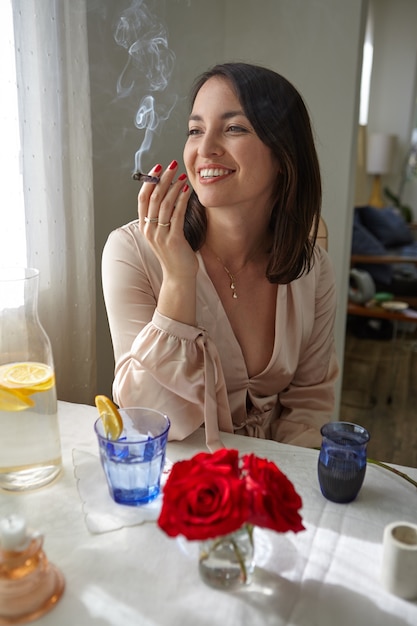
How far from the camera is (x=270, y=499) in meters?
0.65

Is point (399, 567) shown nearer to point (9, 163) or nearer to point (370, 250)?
point (9, 163)

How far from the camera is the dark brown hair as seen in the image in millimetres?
1249

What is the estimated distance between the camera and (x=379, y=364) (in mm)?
4133

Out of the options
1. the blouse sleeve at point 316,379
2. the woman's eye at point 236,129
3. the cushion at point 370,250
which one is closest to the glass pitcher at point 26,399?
the woman's eye at point 236,129

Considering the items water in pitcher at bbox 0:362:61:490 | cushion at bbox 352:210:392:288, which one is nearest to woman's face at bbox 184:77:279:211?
water in pitcher at bbox 0:362:61:490

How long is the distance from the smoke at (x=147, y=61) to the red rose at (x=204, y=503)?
113 cm

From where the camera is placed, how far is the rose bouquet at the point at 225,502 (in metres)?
0.61

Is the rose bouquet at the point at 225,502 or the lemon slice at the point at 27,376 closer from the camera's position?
the rose bouquet at the point at 225,502

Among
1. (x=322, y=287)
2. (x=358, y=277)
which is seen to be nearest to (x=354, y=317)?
(x=358, y=277)

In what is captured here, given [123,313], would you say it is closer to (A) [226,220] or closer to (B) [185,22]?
(A) [226,220]

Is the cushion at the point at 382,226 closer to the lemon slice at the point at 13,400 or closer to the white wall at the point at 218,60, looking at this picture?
the white wall at the point at 218,60

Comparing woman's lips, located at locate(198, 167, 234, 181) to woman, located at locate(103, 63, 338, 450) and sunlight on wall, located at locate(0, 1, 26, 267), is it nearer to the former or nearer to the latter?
woman, located at locate(103, 63, 338, 450)

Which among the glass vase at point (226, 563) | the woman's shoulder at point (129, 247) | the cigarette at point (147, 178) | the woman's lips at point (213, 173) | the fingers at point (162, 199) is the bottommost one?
the glass vase at point (226, 563)

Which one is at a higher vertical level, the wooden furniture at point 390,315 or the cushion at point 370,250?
the cushion at point 370,250
